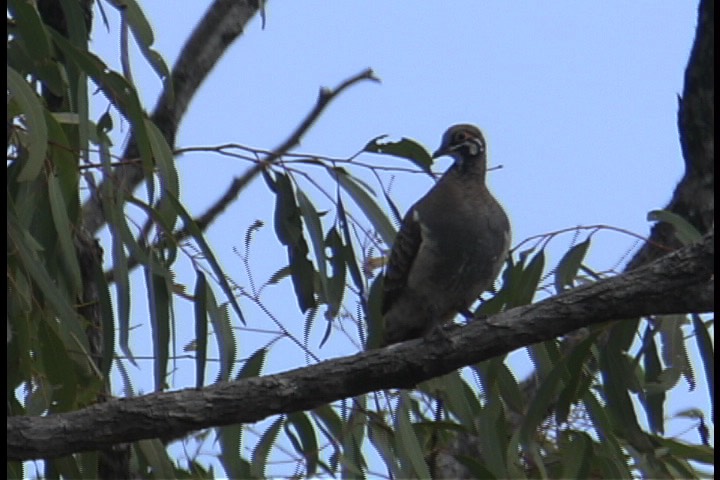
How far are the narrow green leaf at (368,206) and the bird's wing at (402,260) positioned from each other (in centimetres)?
13

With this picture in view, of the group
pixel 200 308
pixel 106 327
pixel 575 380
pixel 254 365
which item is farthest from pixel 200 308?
pixel 575 380

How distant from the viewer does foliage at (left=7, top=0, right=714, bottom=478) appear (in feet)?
10.6

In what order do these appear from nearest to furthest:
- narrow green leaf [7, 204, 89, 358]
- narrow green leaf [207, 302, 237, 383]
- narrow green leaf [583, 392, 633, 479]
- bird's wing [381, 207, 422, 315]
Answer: narrow green leaf [7, 204, 89, 358] < narrow green leaf [207, 302, 237, 383] < narrow green leaf [583, 392, 633, 479] < bird's wing [381, 207, 422, 315]

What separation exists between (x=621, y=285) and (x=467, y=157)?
61.6 inches

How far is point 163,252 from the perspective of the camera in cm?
354

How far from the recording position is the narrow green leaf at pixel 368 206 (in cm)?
362

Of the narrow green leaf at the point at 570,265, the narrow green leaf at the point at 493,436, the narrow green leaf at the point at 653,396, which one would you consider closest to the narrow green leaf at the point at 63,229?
the narrow green leaf at the point at 493,436

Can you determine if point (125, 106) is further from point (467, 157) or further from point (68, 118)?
point (467, 157)

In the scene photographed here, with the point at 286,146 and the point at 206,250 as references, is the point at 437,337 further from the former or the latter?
the point at 286,146

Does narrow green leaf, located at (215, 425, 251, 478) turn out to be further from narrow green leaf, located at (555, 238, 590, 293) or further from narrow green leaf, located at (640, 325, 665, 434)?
narrow green leaf, located at (640, 325, 665, 434)

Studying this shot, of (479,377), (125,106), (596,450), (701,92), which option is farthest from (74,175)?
(701,92)

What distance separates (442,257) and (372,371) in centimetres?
118

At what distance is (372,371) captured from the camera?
285 centimetres

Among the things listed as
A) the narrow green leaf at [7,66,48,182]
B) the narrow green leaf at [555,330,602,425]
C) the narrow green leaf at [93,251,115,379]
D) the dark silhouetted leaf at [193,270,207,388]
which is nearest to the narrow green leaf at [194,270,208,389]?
the dark silhouetted leaf at [193,270,207,388]
